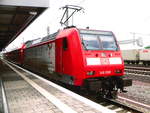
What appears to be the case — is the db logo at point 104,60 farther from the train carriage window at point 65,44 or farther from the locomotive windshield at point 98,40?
the train carriage window at point 65,44

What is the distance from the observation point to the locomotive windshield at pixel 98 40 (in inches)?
331

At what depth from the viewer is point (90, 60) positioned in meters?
8.05

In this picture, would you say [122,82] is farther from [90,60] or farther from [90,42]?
[90,42]

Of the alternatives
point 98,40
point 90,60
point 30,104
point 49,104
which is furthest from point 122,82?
point 30,104

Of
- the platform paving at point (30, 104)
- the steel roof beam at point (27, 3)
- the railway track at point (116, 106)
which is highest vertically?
the steel roof beam at point (27, 3)

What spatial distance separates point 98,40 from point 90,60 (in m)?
1.17

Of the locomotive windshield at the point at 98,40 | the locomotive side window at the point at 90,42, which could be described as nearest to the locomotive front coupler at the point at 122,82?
the locomotive windshield at the point at 98,40

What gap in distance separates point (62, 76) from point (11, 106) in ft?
11.5

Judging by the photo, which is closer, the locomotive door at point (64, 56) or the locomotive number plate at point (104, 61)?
the locomotive number plate at point (104, 61)

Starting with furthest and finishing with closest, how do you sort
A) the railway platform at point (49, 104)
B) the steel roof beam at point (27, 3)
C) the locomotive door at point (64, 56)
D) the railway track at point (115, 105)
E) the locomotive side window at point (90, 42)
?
the steel roof beam at point (27, 3) < the locomotive door at point (64, 56) < the locomotive side window at point (90, 42) < the railway track at point (115, 105) < the railway platform at point (49, 104)

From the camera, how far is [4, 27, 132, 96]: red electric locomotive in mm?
7891

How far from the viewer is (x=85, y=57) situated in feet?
26.1

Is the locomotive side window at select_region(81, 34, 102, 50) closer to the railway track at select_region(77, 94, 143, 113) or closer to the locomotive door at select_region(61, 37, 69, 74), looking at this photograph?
the locomotive door at select_region(61, 37, 69, 74)

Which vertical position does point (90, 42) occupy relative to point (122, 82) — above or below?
above
